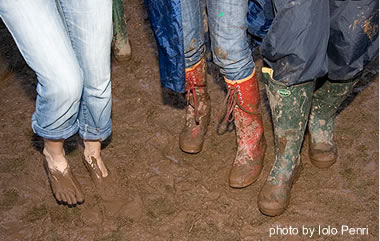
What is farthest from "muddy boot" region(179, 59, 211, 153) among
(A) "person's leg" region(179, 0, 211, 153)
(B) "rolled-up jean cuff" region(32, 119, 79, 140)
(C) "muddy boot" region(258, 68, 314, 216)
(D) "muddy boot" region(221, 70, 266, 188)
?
(B) "rolled-up jean cuff" region(32, 119, 79, 140)

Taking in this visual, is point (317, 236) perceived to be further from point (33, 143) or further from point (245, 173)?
point (33, 143)

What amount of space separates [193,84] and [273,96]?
53 cm

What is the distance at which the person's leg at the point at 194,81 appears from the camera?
253 centimetres

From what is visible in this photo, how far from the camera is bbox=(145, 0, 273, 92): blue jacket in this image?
7.83 ft

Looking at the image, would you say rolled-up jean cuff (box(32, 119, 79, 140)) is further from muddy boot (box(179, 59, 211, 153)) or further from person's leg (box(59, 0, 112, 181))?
muddy boot (box(179, 59, 211, 153))

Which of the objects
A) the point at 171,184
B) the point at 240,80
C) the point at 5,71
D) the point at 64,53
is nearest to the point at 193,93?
the point at 240,80

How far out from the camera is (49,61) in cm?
205

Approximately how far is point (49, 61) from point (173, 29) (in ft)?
2.00

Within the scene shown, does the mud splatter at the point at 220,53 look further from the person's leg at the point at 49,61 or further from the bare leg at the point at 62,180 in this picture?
the bare leg at the point at 62,180

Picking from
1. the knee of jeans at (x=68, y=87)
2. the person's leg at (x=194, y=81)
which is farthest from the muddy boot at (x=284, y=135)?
the knee of jeans at (x=68, y=87)

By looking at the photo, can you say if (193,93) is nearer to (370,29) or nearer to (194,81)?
(194,81)

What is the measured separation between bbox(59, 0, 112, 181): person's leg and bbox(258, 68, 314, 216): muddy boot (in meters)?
0.71

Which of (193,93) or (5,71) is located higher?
(193,93)

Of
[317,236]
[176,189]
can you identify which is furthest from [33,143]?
[317,236]
